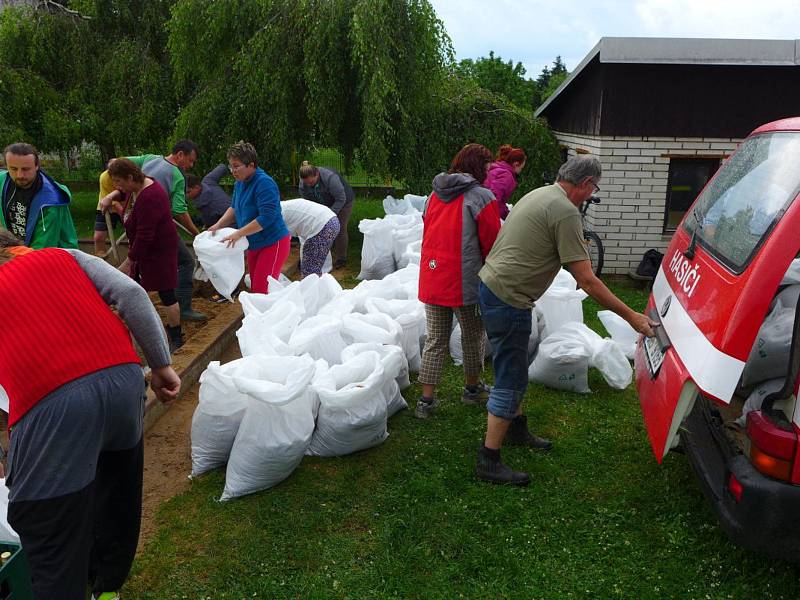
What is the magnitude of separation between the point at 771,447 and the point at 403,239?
208 inches

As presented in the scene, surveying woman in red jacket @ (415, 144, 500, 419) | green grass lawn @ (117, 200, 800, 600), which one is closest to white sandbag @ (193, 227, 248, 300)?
woman in red jacket @ (415, 144, 500, 419)

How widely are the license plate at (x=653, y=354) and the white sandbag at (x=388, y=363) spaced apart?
1382mm

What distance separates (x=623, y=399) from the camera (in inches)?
185

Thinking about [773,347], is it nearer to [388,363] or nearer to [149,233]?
[388,363]

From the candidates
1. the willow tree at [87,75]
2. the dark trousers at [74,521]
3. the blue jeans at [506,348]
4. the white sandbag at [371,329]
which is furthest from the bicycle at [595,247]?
the willow tree at [87,75]

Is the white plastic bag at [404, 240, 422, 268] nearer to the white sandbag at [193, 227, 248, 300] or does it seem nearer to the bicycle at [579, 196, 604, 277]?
the white sandbag at [193, 227, 248, 300]

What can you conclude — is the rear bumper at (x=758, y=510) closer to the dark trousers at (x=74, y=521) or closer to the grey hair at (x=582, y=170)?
the grey hair at (x=582, y=170)

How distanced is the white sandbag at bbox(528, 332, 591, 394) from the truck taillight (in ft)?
7.06

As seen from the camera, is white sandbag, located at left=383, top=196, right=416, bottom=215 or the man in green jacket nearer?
the man in green jacket

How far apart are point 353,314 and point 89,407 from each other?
262cm

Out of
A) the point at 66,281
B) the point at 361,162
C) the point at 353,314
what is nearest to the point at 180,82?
the point at 361,162

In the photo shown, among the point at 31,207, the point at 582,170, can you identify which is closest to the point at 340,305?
the point at 31,207

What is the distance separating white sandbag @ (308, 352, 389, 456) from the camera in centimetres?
364

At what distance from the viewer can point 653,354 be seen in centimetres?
331
